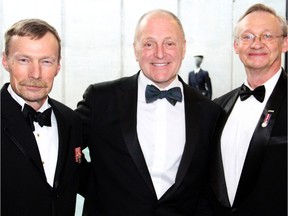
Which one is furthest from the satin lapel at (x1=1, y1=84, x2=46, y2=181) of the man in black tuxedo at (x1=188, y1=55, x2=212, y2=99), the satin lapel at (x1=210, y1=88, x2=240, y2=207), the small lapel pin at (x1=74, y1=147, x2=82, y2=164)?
the man in black tuxedo at (x1=188, y1=55, x2=212, y2=99)

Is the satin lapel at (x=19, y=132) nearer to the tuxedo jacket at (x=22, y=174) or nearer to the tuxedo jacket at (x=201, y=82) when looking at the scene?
the tuxedo jacket at (x=22, y=174)

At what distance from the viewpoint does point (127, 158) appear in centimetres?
272

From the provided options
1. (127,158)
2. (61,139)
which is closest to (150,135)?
(127,158)

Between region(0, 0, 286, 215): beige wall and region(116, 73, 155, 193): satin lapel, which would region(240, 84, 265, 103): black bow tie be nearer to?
region(116, 73, 155, 193): satin lapel

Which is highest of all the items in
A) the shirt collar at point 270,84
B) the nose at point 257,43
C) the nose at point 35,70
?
the nose at point 257,43

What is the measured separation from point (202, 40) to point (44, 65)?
11.6 metres

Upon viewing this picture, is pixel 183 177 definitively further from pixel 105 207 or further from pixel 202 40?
pixel 202 40

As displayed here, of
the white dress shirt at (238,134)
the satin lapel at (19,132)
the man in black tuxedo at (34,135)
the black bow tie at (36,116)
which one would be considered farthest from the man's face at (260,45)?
the satin lapel at (19,132)

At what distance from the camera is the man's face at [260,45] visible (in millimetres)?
2938

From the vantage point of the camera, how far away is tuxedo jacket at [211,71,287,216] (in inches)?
102

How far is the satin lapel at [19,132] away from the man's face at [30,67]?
0.40 ft

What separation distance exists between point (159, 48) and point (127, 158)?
830 millimetres

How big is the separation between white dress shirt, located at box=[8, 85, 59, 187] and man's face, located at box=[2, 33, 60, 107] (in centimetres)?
9

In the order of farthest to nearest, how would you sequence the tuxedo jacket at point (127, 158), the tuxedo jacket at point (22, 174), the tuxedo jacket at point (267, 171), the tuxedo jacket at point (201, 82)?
the tuxedo jacket at point (201, 82) < the tuxedo jacket at point (127, 158) < the tuxedo jacket at point (267, 171) < the tuxedo jacket at point (22, 174)
